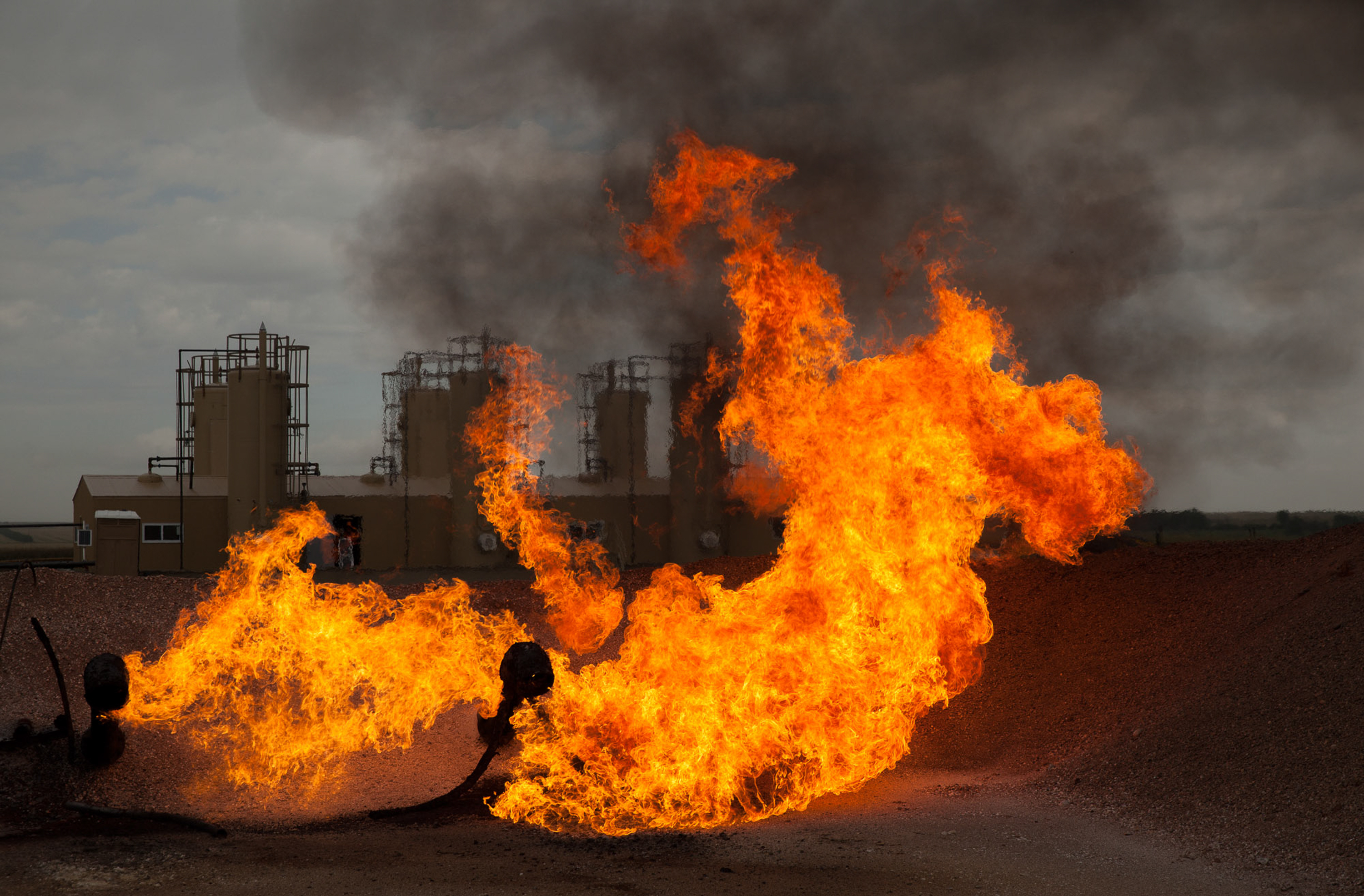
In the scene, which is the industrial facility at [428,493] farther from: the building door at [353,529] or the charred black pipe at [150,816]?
the charred black pipe at [150,816]

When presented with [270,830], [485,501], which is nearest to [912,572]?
[270,830]

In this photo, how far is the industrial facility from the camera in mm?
31391

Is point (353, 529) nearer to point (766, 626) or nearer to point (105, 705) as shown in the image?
point (105, 705)

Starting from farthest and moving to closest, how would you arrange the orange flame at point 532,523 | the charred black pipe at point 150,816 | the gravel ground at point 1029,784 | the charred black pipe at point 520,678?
the orange flame at point 532,523, the charred black pipe at point 520,678, the charred black pipe at point 150,816, the gravel ground at point 1029,784

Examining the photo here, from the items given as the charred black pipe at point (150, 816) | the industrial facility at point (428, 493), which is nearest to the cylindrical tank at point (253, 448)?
the industrial facility at point (428, 493)

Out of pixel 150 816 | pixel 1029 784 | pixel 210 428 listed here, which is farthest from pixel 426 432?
pixel 1029 784

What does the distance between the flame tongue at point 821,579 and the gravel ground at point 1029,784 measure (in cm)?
80

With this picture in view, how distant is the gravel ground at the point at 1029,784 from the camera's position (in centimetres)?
966

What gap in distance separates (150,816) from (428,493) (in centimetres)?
2321

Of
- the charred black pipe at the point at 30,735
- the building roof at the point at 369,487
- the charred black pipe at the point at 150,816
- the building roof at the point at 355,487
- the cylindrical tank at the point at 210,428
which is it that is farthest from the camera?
the cylindrical tank at the point at 210,428

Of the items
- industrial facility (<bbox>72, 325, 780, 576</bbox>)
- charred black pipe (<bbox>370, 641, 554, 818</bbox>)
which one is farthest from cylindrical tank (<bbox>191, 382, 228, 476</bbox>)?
charred black pipe (<bbox>370, 641, 554, 818</bbox>)

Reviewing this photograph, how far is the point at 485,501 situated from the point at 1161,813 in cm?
2402

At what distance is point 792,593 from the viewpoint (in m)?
13.8

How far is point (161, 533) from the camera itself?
31.9 metres
